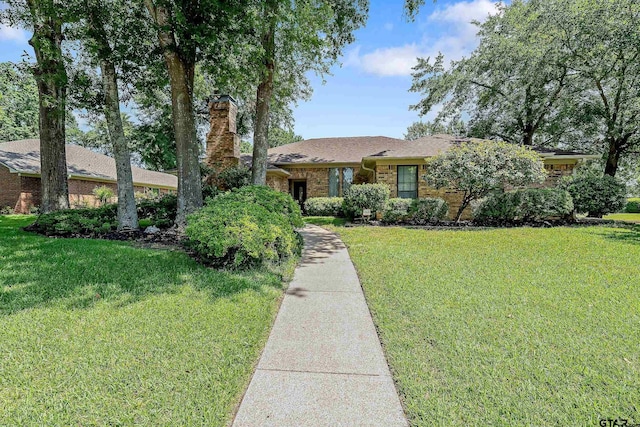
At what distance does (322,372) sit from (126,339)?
1855 mm

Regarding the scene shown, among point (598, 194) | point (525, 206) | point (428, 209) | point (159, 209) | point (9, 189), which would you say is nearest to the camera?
point (159, 209)

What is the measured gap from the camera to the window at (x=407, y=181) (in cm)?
1373

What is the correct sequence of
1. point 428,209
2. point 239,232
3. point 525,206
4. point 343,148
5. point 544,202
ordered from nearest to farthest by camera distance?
point 239,232 → point 544,202 → point 525,206 → point 428,209 → point 343,148

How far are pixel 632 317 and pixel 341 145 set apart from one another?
17.5 meters

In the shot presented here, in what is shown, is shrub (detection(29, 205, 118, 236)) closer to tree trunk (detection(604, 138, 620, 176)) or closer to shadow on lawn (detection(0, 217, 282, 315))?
shadow on lawn (detection(0, 217, 282, 315))

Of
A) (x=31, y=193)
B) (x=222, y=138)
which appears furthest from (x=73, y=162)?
(x=222, y=138)

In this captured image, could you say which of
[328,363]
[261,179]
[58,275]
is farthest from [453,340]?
[261,179]

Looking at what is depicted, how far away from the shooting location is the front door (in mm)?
18375

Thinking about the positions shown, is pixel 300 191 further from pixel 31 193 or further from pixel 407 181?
pixel 31 193

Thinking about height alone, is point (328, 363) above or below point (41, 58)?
below

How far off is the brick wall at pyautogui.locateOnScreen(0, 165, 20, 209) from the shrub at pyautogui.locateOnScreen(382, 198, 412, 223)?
1894 centimetres

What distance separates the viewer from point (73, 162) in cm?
1950

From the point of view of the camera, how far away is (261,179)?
9852 mm

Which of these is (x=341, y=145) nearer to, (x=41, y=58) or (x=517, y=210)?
(x=517, y=210)
